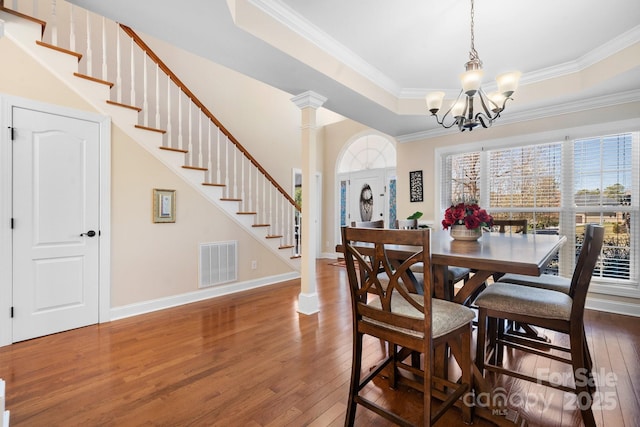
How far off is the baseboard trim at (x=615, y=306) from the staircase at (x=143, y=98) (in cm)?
396

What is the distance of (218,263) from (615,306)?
478 cm

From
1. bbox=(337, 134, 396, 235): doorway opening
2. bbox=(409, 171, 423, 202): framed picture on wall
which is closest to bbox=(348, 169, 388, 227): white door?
bbox=(337, 134, 396, 235): doorway opening

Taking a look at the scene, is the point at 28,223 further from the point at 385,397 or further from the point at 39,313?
the point at 385,397

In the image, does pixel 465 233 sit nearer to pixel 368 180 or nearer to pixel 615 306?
pixel 615 306

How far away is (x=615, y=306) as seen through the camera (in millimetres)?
3312

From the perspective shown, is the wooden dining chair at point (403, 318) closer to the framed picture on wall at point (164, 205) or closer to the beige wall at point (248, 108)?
the framed picture on wall at point (164, 205)

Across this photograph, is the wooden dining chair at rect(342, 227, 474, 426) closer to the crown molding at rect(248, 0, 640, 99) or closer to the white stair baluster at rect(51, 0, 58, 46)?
the crown molding at rect(248, 0, 640, 99)

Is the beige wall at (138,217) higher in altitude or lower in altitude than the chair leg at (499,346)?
higher

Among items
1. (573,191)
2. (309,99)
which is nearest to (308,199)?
(309,99)

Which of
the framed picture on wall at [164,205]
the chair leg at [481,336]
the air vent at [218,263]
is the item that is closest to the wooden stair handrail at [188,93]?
the framed picture on wall at [164,205]

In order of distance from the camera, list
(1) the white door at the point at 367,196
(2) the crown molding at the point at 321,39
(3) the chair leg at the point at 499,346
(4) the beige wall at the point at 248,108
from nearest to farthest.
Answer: (3) the chair leg at the point at 499,346, (2) the crown molding at the point at 321,39, (4) the beige wall at the point at 248,108, (1) the white door at the point at 367,196

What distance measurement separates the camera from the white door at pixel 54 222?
254cm

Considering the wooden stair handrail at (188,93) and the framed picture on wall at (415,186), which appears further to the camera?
the framed picture on wall at (415,186)

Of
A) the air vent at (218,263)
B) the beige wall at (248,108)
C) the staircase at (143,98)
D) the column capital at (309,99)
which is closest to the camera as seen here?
the staircase at (143,98)
